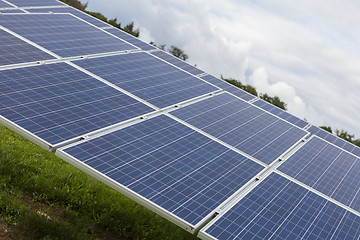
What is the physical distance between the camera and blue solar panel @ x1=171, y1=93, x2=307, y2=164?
45.8ft

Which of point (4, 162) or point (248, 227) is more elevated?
point (248, 227)

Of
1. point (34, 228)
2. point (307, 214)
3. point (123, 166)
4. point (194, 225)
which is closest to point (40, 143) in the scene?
point (123, 166)

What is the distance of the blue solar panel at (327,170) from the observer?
1312cm

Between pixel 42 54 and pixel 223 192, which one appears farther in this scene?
pixel 42 54

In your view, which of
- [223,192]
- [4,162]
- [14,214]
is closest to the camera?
[223,192]

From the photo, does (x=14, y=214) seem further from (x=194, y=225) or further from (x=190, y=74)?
(x=190, y=74)

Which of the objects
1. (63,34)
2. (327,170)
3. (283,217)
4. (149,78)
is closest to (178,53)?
(63,34)

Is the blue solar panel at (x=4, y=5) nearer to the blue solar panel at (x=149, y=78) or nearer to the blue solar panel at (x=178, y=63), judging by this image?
the blue solar panel at (x=149, y=78)

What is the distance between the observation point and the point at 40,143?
9.95 metres

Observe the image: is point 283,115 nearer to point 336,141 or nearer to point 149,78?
point 336,141

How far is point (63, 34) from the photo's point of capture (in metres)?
18.8

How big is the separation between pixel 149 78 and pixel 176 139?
527cm

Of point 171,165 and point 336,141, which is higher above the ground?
point 336,141

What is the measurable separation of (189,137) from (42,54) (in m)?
7.07
